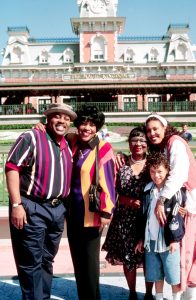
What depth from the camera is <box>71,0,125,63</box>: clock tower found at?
141 ft

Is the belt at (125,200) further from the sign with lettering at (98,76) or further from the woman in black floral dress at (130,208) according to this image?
the sign with lettering at (98,76)

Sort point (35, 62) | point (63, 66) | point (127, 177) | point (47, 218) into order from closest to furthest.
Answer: point (47, 218), point (127, 177), point (63, 66), point (35, 62)

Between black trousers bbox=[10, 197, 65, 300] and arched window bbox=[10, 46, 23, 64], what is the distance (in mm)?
43662

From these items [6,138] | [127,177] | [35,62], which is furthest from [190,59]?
[127,177]

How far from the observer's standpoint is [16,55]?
44.4 m

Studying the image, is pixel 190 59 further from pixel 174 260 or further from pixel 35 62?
pixel 174 260

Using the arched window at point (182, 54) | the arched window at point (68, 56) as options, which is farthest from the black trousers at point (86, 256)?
the arched window at point (182, 54)

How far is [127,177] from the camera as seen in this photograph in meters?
3.14

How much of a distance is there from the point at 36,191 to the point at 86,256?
700 mm

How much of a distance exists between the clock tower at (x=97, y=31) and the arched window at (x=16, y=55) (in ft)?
24.3

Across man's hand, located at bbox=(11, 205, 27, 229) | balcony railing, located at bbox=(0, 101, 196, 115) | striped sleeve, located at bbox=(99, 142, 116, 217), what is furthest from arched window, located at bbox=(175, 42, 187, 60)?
man's hand, located at bbox=(11, 205, 27, 229)

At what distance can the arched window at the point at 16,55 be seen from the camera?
145 ft

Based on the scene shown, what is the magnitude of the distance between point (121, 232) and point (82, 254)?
415 millimetres

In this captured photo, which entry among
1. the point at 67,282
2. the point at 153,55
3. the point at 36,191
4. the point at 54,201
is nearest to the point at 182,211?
the point at 54,201
